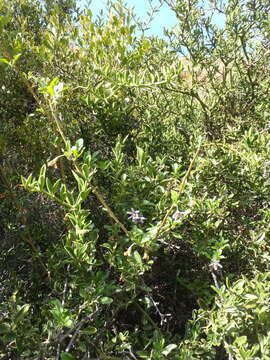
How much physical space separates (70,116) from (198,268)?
992 millimetres

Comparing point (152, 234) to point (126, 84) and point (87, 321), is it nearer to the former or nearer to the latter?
point (87, 321)

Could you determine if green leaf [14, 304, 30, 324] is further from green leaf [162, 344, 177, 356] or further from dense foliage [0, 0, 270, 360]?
green leaf [162, 344, 177, 356]

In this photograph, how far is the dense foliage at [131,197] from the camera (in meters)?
1.38

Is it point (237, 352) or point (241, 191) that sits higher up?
point (241, 191)

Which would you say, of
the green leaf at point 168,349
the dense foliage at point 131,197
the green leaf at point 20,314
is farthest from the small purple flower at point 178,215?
the green leaf at point 20,314

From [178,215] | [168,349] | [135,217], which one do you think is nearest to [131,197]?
[135,217]

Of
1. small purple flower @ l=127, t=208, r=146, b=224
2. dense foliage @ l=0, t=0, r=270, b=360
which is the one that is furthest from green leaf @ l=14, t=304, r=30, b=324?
small purple flower @ l=127, t=208, r=146, b=224

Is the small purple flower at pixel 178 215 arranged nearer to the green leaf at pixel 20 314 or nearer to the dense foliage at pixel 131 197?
the dense foliage at pixel 131 197

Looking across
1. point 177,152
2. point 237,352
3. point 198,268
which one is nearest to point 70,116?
point 177,152

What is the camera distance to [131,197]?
1628 mm

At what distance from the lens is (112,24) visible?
2.00 m

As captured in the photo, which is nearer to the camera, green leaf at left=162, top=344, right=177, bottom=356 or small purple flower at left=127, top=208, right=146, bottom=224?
green leaf at left=162, top=344, right=177, bottom=356

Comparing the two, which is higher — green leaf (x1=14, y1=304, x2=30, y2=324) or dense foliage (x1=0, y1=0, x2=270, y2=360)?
dense foliage (x1=0, y1=0, x2=270, y2=360)

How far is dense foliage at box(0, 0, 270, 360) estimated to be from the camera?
4.54 ft
